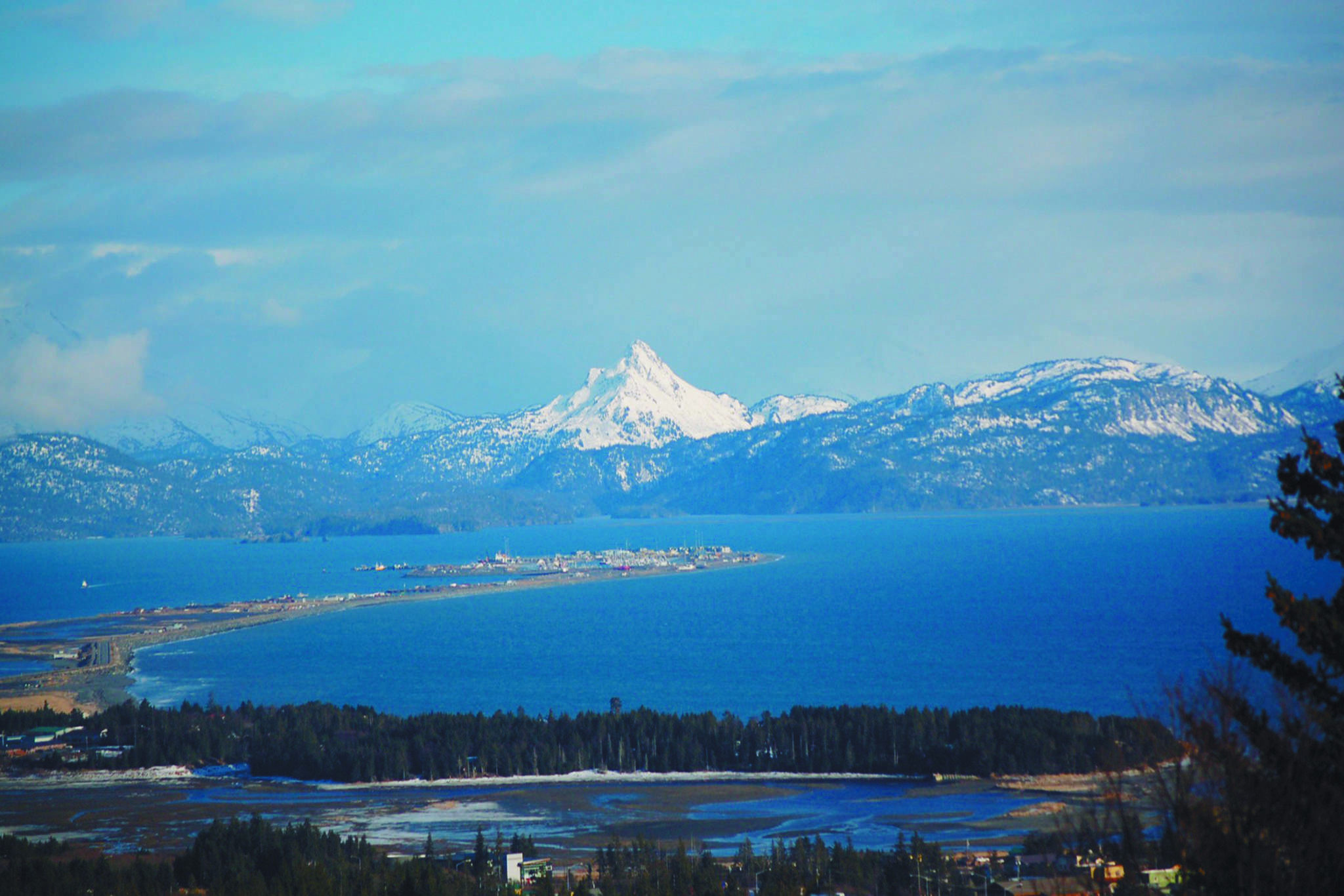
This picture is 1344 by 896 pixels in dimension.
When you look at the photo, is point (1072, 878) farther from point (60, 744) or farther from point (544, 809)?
point (60, 744)

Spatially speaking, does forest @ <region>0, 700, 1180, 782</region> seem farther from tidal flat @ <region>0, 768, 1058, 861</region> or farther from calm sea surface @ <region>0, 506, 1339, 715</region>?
calm sea surface @ <region>0, 506, 1339, 715</region>

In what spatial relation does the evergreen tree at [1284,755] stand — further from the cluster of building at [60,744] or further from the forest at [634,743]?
the cluster of building at [60,744]

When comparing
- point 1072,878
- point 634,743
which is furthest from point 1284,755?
point 634,743

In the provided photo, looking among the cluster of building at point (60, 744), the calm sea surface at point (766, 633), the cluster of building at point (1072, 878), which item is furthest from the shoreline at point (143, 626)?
the cluster of building at point (1072, 878)

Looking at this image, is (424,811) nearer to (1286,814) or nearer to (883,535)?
(1286,814)

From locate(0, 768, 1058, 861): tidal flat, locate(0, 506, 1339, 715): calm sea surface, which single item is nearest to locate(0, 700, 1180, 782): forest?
locate(0, 768, 1058, 861): tidal flat

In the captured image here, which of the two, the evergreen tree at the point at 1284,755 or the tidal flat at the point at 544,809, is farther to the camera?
the tidal flat at the point at 544,809
